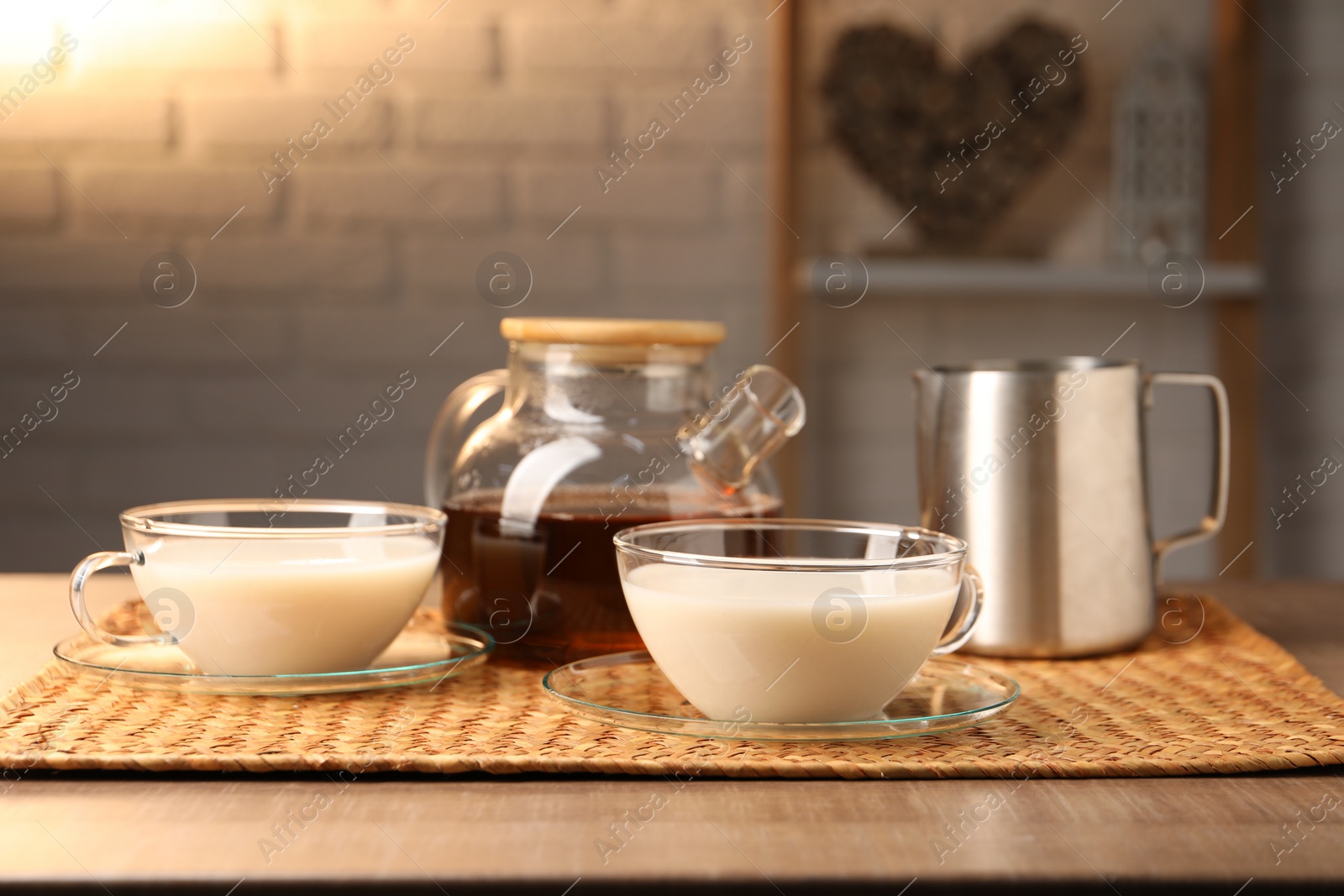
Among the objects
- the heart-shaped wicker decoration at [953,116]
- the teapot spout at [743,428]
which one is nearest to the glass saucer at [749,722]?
the teapot spout at [743,428]

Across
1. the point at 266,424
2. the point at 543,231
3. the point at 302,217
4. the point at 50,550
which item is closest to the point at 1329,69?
the point at 543,231

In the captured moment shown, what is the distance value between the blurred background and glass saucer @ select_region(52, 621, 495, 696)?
44.4 inches

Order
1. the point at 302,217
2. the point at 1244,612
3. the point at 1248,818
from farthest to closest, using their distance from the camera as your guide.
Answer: the point at 302,217 → the point at 1244,612 → the point at 1248,818

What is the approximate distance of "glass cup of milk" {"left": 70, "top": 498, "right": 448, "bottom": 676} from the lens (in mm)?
626

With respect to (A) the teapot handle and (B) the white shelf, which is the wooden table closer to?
(A) the teapot handle

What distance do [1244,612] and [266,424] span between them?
4.42ft

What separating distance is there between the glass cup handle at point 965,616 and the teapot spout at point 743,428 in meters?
0.14

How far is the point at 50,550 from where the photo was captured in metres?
1.83

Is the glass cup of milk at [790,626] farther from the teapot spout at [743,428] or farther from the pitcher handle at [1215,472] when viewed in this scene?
the pitcher handle at [1215,472]

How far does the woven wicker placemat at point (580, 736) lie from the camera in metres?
0.52

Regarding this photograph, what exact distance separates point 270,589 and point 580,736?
0.58 ft

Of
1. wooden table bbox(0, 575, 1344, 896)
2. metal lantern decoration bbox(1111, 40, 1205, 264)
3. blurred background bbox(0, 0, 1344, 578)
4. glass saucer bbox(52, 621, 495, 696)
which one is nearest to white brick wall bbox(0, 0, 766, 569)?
blurred background bbox(0, 0, 1344, 578)

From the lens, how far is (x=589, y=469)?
0.75 meters

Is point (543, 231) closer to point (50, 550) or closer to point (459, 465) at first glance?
point (50, 550)
